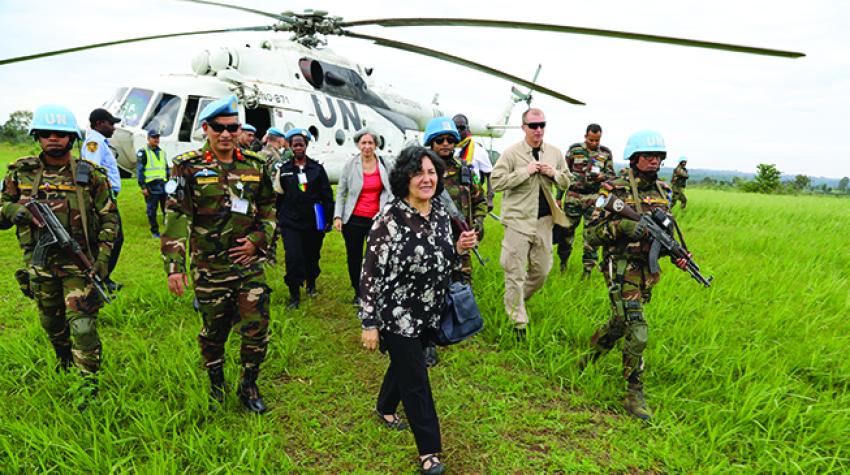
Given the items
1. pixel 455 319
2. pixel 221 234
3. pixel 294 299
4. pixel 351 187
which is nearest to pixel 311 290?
pixel 294 299

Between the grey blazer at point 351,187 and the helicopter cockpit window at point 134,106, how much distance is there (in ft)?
16.1

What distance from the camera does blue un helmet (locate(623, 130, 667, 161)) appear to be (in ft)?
10.2

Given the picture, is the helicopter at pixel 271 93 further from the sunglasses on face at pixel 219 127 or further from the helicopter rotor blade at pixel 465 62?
the sunglasses on face at pixel 219 127

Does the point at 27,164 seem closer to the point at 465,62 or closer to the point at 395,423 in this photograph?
the point at 395,423

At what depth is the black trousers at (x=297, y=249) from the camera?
4805 mm

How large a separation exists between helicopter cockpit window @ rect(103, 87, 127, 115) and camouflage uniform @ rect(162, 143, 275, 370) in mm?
6280

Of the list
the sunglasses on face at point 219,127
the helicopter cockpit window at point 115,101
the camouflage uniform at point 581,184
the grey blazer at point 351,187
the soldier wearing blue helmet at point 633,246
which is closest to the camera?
the sunglasses on face at point 219,127

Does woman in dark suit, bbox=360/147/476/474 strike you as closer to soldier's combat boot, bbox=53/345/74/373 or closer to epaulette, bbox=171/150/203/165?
epaulette, bbox=171/150/203/165

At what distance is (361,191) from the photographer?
455cm

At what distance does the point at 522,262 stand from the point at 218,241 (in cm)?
261

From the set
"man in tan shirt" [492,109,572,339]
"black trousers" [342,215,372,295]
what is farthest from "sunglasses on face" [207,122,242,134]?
"man in tan shirt" [492,109,572,339]

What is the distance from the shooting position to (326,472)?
262 cm

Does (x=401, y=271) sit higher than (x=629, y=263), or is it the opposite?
(x=629, y=263)

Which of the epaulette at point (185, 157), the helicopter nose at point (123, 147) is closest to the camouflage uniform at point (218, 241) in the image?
the epaulette at point (185, 157)
